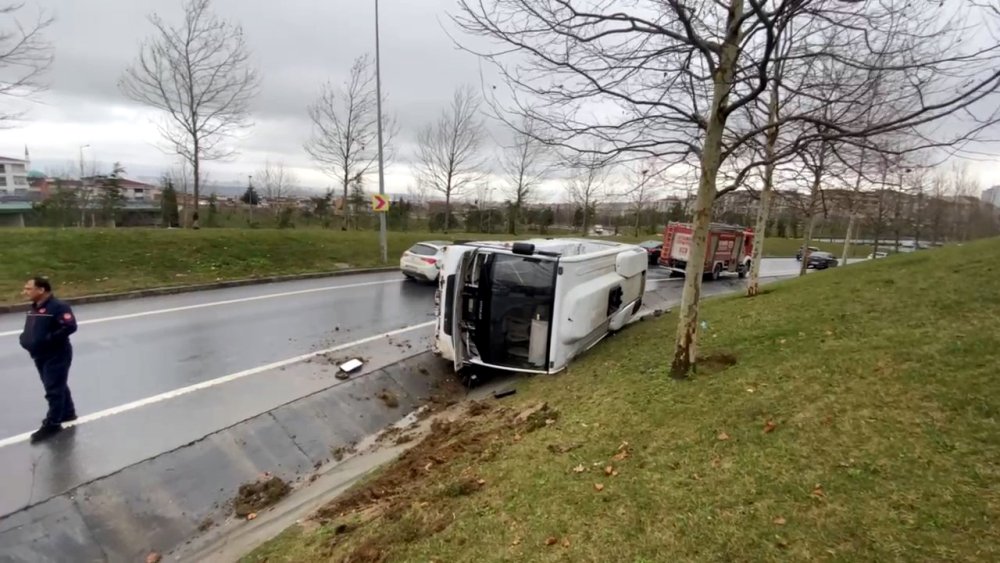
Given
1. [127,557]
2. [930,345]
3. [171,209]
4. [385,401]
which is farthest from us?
[171,209]

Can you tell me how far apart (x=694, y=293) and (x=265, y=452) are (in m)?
5.01

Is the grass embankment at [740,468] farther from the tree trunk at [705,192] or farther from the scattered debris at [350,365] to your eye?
the scattered debris at [350,365]

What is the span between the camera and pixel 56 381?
5.36 meters

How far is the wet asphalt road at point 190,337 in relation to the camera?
653cm

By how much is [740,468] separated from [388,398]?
503 centimetres

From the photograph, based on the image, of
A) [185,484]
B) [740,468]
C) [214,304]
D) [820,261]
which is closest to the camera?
[740,468]

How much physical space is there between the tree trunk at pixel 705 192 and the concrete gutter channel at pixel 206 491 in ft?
11.2

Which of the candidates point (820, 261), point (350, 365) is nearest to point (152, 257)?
point (350, 365)

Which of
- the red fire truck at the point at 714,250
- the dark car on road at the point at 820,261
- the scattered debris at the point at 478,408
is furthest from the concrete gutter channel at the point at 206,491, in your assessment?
the dark car on road at the point at 820,261

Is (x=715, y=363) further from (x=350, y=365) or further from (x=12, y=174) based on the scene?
(x=12, y=174)

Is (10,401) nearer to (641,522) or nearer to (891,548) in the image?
(641,522)

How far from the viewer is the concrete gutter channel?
417cm

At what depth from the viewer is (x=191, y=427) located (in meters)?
5.73

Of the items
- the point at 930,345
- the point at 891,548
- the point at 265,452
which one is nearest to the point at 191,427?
the point at 265,452
